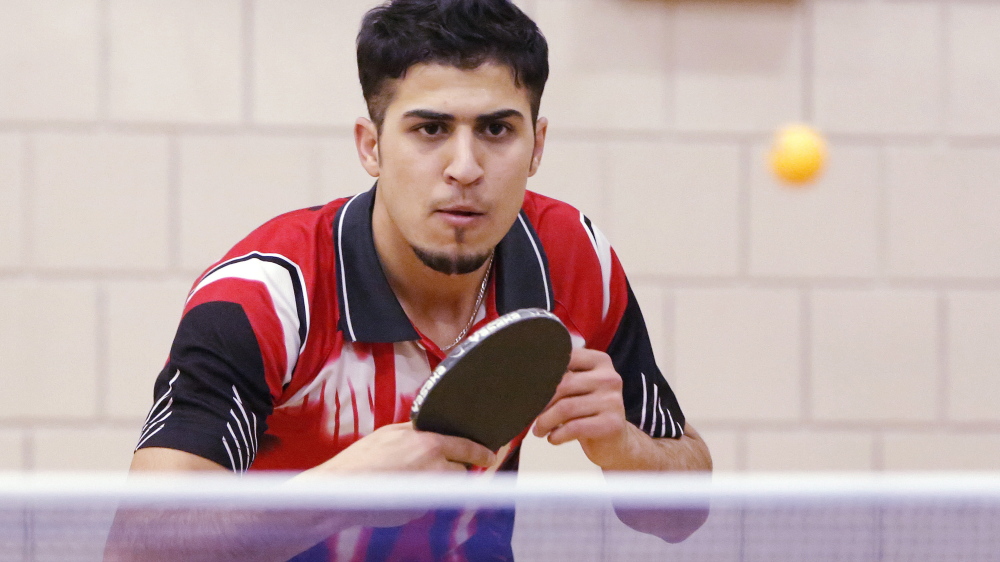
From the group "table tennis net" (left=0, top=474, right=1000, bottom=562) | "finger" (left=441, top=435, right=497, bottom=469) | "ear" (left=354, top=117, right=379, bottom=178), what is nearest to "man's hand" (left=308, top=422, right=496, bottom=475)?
"finger" (left=441, top=435, right=497, bottom=469)

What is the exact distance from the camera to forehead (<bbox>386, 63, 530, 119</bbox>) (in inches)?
55.7

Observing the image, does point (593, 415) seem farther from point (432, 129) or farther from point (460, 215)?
point (432, 129)

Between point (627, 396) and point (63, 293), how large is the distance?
62.2 inches

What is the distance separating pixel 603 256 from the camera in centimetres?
164

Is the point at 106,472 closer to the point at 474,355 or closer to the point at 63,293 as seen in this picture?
the point at 63,293

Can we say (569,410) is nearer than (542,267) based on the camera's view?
Yes

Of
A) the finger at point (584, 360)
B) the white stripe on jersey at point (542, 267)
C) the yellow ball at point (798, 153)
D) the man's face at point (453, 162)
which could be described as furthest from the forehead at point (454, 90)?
the yellow ball at point (798, 153)

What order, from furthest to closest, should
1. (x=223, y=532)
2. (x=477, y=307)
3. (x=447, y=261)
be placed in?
(x=477, y=307) < (x=447, y=261) < (x=223, y=532)

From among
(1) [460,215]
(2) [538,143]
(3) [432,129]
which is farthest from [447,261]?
(2) [538,143]

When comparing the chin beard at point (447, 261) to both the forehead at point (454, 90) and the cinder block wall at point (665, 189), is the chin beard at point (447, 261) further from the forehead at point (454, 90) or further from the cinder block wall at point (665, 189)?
the cinder block wall at point (665, 189)

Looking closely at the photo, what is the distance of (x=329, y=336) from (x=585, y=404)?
371mm

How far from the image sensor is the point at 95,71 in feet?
8.04

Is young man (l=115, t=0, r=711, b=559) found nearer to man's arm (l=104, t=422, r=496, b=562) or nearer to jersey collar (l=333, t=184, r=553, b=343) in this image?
jersey collar (l=333, t=184, r=553, b=343)

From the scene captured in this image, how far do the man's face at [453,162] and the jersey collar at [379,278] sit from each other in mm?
68
